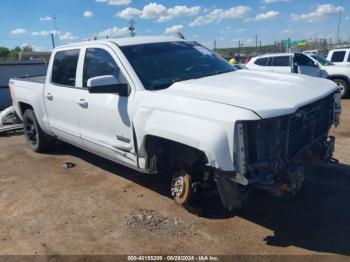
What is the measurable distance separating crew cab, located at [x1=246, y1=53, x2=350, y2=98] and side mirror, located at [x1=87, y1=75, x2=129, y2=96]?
10.7 m

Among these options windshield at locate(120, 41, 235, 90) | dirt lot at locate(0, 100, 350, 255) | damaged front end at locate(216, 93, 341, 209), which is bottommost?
dirt lot at locate(0, 100, 350, 255)

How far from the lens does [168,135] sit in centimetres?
349

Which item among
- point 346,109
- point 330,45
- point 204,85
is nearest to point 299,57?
point 346,109

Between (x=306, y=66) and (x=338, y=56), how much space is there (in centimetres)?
156

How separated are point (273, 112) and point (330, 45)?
4748cm

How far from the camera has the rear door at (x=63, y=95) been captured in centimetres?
511

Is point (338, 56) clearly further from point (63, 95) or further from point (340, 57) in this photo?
point (63, 95)

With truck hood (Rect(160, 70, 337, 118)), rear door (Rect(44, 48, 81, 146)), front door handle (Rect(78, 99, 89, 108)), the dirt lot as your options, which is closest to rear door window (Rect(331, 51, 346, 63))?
the dirt lot

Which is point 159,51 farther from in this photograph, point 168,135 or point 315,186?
point 315,186

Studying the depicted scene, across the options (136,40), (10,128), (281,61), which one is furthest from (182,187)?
(281,61)

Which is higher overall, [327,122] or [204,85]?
[204,85]

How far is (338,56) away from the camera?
1434cm

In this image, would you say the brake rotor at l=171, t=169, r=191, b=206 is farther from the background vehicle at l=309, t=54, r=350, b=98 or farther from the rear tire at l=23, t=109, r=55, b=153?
the background vehicle at l=309, t=54, r=350, b=98

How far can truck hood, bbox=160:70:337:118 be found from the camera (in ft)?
10.1
